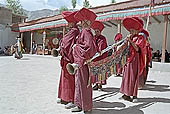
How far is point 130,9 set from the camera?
409 inches

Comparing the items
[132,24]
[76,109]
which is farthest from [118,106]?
[132,24]

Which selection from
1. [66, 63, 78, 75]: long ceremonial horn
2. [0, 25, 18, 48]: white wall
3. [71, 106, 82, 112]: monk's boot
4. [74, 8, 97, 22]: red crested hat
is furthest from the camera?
[0, 25, 18, 48]: white wall

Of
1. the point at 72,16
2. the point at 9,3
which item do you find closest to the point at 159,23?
the point at 72,16

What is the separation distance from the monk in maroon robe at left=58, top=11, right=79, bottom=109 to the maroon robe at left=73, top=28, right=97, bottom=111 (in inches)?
10.8

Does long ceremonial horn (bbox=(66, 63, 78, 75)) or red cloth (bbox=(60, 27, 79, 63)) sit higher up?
red cloth (bbox=(60, 27, 79, 63))

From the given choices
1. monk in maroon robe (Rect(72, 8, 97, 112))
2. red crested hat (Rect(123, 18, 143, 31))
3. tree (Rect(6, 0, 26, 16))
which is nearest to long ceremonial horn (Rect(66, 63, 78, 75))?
monk in maroon robe (Rect(72, 8, 97, 112))

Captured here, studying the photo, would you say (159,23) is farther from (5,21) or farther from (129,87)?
(5,21)

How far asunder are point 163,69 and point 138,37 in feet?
20.0

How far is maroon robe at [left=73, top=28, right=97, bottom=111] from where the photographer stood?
3072 millimetres

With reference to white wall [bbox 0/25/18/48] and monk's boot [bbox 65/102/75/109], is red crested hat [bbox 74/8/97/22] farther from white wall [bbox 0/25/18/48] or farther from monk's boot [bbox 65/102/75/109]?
white wall [bbox 0/25/18/48]

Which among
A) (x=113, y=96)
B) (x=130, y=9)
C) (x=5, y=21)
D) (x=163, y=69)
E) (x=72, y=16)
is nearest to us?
(x=72, y=16)

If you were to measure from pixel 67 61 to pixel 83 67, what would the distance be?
511 mm

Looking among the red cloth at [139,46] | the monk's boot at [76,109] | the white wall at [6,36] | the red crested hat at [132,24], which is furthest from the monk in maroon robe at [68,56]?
the white wall at [6,36]

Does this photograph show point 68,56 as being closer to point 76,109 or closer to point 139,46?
point 76,109
